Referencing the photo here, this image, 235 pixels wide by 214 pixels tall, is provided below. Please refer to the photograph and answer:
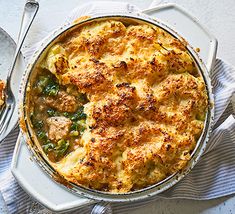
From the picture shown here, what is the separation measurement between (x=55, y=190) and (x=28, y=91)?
575 millimetres

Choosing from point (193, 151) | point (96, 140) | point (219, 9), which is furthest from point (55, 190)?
point (219, 9)

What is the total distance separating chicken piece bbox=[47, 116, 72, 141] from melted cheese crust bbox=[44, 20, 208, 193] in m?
0.11

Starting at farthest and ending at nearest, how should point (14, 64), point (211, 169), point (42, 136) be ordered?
point (211, 169) < point (14, 64) < point (42, 136)

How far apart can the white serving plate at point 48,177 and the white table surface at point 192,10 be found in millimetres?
477

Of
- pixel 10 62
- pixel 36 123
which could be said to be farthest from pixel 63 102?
pixel 10 62

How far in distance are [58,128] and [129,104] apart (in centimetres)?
41

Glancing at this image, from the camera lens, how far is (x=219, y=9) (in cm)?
354

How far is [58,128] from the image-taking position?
9.01 feet

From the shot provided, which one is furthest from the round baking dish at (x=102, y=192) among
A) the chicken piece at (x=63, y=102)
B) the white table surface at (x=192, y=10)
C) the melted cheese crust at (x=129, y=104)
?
the white table surface at (x=192, y=10)

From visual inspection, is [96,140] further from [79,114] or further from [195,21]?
[195,21]

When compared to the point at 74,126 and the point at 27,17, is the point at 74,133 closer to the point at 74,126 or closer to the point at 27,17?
the point at 74,126

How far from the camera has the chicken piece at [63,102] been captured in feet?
9.11

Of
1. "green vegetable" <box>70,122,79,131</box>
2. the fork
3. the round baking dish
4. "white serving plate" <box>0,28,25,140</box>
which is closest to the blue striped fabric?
the fork

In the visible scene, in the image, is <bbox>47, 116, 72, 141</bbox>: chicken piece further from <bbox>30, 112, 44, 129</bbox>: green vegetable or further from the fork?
the fork
